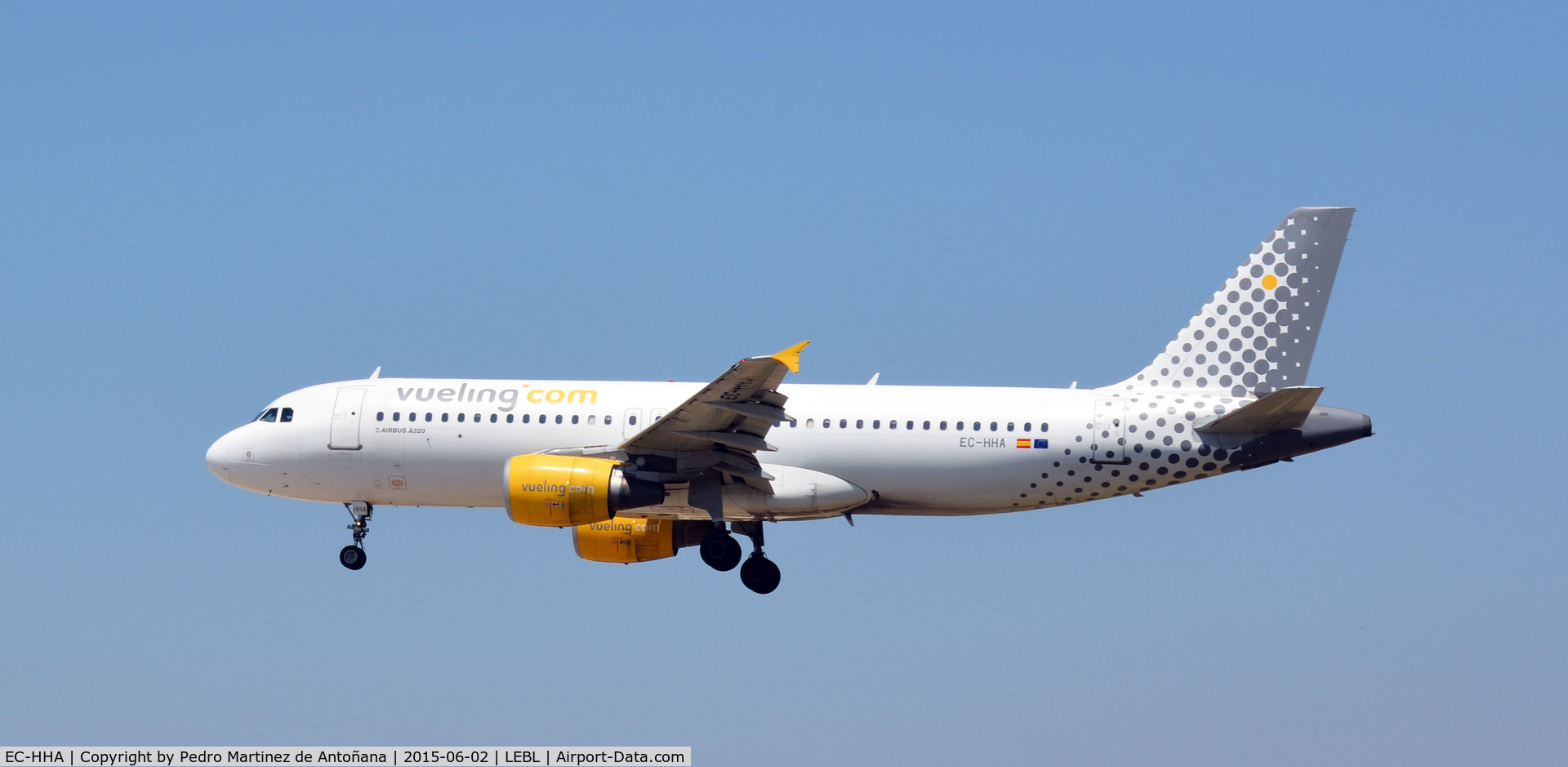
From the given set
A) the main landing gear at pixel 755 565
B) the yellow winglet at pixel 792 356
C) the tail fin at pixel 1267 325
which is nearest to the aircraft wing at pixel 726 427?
the yellow winglet at pixel 792 356

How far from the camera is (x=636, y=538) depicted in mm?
42156

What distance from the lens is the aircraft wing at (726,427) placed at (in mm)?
34656

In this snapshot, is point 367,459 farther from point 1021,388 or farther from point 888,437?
point 1021,388

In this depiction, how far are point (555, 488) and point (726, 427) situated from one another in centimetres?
371

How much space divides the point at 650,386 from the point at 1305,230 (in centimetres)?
1511

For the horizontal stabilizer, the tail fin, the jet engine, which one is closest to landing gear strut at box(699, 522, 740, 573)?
the jet engine

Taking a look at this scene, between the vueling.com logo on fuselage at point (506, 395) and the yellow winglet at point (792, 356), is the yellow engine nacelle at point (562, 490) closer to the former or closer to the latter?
the vueling.com logo on fuselage at point (506, 395)

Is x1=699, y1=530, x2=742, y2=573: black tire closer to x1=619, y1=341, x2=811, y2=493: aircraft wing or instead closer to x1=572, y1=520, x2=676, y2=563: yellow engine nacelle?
x1=619, y1=341, x2=811, y2=493: aircraft wing

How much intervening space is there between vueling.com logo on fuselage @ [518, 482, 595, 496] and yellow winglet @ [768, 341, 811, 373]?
5.33 m

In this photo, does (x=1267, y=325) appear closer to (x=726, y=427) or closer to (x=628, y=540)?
(x=726, y=427)

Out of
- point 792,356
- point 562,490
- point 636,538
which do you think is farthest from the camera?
point 636,538

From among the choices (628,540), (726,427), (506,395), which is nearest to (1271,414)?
(726,427)

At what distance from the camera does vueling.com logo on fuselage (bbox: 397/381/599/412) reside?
129 ft

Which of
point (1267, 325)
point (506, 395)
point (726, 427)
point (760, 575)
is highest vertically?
point (1267, 325)
